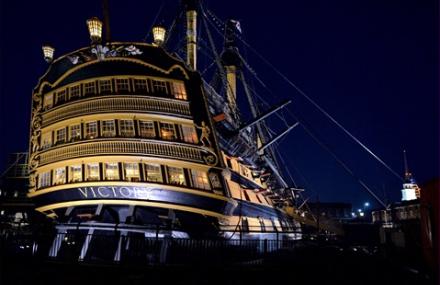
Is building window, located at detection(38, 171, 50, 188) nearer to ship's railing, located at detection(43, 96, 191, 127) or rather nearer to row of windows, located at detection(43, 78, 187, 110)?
ship's railing, located at detection(43, 96, 191, 127)

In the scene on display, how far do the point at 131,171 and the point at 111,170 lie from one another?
3.88ft

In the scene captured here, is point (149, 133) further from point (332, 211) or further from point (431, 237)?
point (332, 211)

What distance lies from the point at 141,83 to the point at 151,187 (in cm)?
574

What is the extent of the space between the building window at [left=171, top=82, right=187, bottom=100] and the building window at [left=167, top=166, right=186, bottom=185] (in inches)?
157

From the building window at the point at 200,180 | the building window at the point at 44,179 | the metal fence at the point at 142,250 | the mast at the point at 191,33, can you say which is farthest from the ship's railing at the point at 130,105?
the mast at the point at 191,33

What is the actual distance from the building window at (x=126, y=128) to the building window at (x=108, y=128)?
38 centimetres

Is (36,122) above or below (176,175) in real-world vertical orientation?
above

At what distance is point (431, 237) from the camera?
11.4 m

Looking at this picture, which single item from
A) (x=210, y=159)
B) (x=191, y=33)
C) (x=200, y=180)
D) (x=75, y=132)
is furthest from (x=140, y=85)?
(x=191, y=33)

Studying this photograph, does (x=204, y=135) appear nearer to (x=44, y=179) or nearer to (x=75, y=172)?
(x=75, y=172)

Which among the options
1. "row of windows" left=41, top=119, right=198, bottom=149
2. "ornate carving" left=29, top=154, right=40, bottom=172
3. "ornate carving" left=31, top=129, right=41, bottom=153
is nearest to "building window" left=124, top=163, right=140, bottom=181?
"row of windows" left=41, top=119, right=198, bottom=149

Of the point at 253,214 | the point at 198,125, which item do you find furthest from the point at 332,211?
the point at 198,125

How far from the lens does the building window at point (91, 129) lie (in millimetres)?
19672

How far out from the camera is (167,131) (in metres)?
19.6
